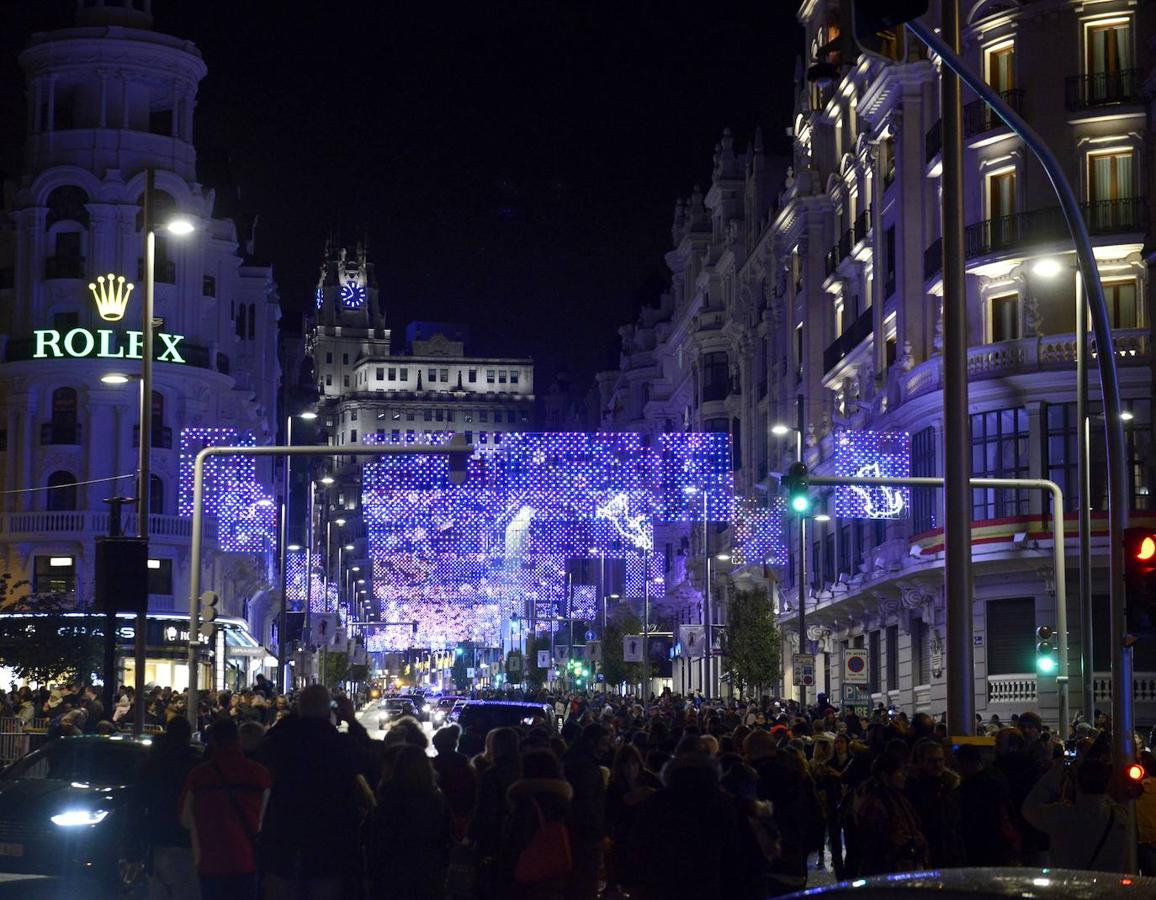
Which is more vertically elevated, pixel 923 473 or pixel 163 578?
pixel 923 473

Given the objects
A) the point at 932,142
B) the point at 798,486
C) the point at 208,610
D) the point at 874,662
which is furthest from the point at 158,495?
the point at 798,486

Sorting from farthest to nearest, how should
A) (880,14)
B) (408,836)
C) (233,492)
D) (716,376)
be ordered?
(716,376) < (233,492) < (880,14) < (408,836)

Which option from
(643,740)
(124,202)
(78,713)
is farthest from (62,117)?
(643,740)

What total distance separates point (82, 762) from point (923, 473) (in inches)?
1281

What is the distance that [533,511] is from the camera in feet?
339

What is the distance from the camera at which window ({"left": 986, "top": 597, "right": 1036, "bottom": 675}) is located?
4616cm

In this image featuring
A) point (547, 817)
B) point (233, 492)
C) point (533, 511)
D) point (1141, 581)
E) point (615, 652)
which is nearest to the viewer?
point (547, 817)

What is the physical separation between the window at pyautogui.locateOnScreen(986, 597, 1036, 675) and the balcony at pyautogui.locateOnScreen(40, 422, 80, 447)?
3081cm

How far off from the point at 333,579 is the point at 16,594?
215 ft

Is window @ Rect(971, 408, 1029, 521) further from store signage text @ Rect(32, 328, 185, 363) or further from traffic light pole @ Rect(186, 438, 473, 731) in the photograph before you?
store signage text @ Rect(32, 328, 185, 363)

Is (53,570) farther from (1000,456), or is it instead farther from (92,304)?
(1000,456)

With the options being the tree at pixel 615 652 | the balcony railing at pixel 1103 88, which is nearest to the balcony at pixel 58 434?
the balcony railing at pixel 1103 88

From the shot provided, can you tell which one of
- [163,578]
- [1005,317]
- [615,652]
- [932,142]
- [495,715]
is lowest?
[495,715]

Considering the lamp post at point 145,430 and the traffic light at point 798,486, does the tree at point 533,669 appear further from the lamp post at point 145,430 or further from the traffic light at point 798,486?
the lamp post at point 145,430
